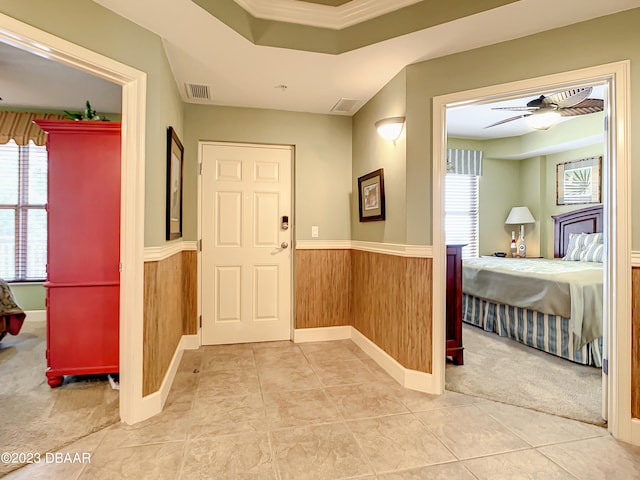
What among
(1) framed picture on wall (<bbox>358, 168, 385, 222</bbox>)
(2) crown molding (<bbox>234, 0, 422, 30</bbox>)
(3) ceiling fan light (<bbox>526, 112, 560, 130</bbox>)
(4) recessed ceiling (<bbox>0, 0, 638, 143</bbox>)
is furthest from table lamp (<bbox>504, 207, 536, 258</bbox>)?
(2) crown molding (<bbox>234, 0, 422, 30</bbox>)

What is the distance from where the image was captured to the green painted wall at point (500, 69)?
1823 mm

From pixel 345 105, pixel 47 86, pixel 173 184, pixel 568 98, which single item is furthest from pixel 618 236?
pixel 47 86

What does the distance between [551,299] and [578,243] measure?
6.45ft

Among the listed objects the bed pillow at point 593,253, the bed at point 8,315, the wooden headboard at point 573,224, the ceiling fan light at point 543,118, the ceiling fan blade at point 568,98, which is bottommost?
the bed at point 8,315

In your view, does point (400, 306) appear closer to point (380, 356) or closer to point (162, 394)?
point (380, 356)

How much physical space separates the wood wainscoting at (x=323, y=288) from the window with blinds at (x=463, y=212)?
2.46 meters

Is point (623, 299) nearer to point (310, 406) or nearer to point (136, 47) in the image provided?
point (310, 406)

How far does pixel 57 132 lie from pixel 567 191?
5980 millimetres

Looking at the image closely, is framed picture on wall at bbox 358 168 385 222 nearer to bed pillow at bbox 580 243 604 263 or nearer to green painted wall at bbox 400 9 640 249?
green painted wall at bbox 400 9 640 249

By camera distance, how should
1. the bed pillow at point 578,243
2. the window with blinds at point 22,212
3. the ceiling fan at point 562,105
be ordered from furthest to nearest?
the bed pillow at point 578,243
the window with blinds at point 22,212
the ceiling fan at point 562,105

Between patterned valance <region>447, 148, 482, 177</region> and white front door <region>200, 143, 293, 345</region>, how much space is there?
2.81m

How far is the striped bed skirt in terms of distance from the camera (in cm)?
288

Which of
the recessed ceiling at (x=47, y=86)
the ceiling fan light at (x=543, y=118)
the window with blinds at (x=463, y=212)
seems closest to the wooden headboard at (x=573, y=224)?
the window with blinds at (x=463, y=212)

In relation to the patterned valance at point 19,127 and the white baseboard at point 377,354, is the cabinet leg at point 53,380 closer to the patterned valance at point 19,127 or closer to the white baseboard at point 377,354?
the white baseboard at point 377,354
